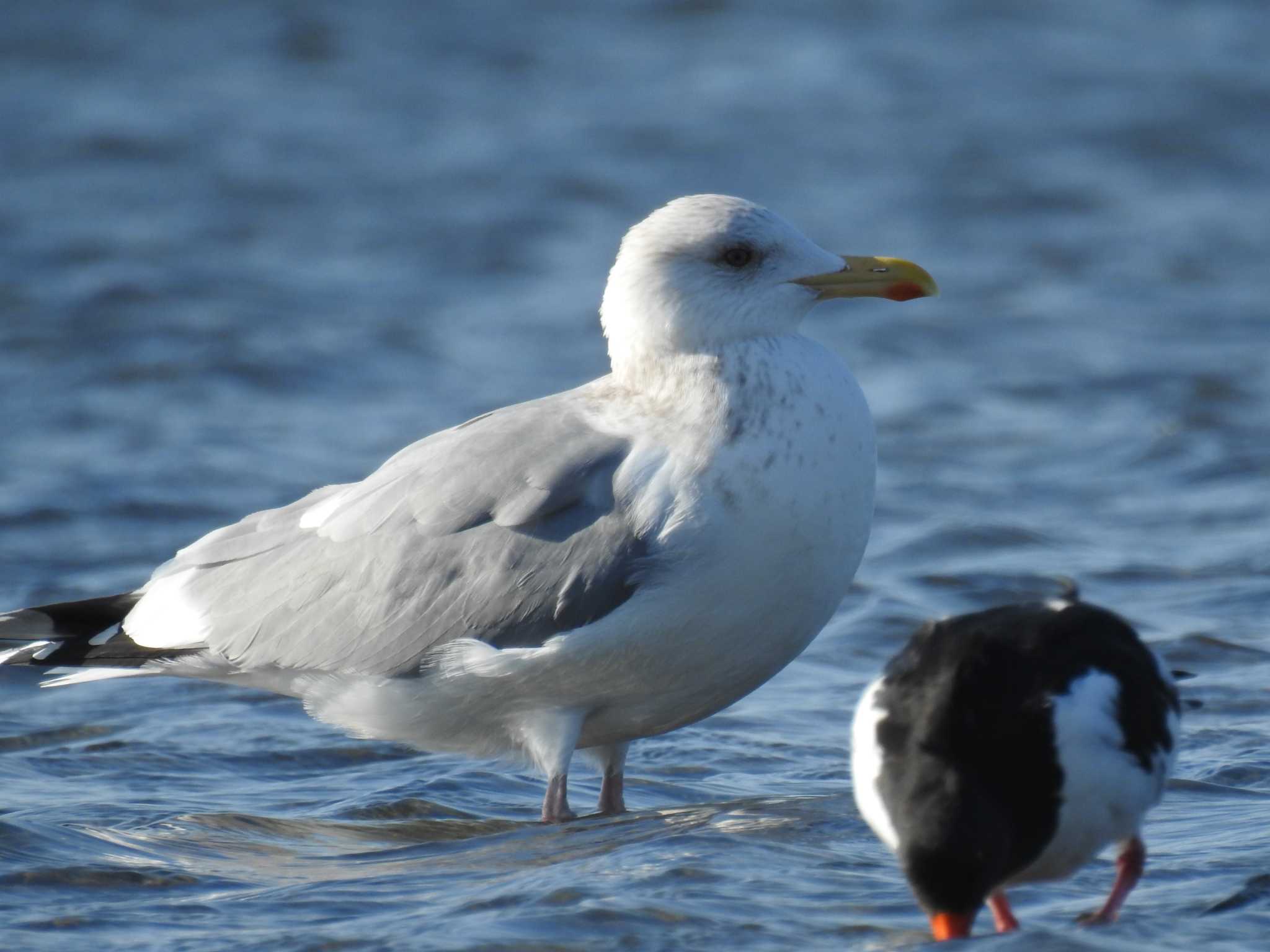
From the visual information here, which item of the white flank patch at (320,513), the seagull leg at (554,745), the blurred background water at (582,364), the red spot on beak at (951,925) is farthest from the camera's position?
the white flank patch at (320,513)

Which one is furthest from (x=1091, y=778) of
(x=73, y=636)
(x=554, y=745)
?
(x=73, y=636)

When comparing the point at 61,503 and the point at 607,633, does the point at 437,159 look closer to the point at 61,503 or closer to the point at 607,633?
the point at 61,503

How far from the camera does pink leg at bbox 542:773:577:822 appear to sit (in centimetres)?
576

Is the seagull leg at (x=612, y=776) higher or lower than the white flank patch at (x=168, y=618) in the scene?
lower

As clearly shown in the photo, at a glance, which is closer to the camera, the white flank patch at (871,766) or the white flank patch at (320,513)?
the white flank patch at (871,766)

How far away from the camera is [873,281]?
19.8 feet

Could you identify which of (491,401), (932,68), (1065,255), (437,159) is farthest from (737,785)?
(932,68)

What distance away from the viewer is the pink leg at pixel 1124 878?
4676mm

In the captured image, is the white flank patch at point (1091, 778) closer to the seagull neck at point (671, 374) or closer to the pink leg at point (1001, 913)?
the pink leg at point (1001, 913)

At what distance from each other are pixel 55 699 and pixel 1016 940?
13.7 ft

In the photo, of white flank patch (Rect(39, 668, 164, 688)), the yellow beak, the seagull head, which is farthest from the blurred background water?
the yellow beak

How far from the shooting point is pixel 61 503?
961 centimetres

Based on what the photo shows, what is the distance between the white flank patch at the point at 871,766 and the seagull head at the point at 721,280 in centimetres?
161

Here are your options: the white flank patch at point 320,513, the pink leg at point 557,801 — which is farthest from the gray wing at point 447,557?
the pink leg at point 557,801
